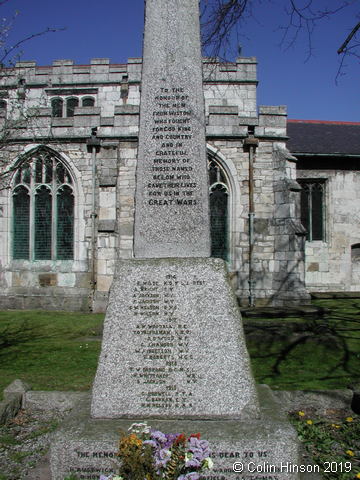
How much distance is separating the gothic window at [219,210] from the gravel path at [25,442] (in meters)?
8.94

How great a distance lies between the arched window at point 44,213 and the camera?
13.5 m

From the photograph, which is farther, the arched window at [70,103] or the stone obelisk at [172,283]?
the arched window at [70,103]

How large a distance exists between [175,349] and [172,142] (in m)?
1.71

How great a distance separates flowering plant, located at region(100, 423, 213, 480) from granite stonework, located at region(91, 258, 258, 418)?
2.46ft

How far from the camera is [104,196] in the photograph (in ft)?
41.2

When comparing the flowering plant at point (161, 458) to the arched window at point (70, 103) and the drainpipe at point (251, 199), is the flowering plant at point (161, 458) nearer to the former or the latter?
the drainpipe at point (251, 199)

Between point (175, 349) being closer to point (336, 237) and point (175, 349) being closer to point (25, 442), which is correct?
point (25, 442)

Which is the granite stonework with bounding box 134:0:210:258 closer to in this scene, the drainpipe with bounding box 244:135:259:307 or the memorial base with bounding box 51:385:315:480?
the memorial base with bounding box 51:385:315:480

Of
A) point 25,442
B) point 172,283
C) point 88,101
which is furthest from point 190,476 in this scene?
point 88,101

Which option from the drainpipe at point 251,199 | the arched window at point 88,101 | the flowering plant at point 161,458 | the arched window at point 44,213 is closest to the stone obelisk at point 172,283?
the flowering plant at point 161,458

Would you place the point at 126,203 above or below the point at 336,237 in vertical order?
above

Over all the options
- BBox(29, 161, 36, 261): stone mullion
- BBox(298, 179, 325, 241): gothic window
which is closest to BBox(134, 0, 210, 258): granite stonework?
BBox(29, 161, 36, 261): stone mullion

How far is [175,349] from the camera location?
10.7 ft

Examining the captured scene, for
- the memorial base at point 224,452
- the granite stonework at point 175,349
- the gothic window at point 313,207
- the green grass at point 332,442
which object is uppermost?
the gothic window at point 313,207
